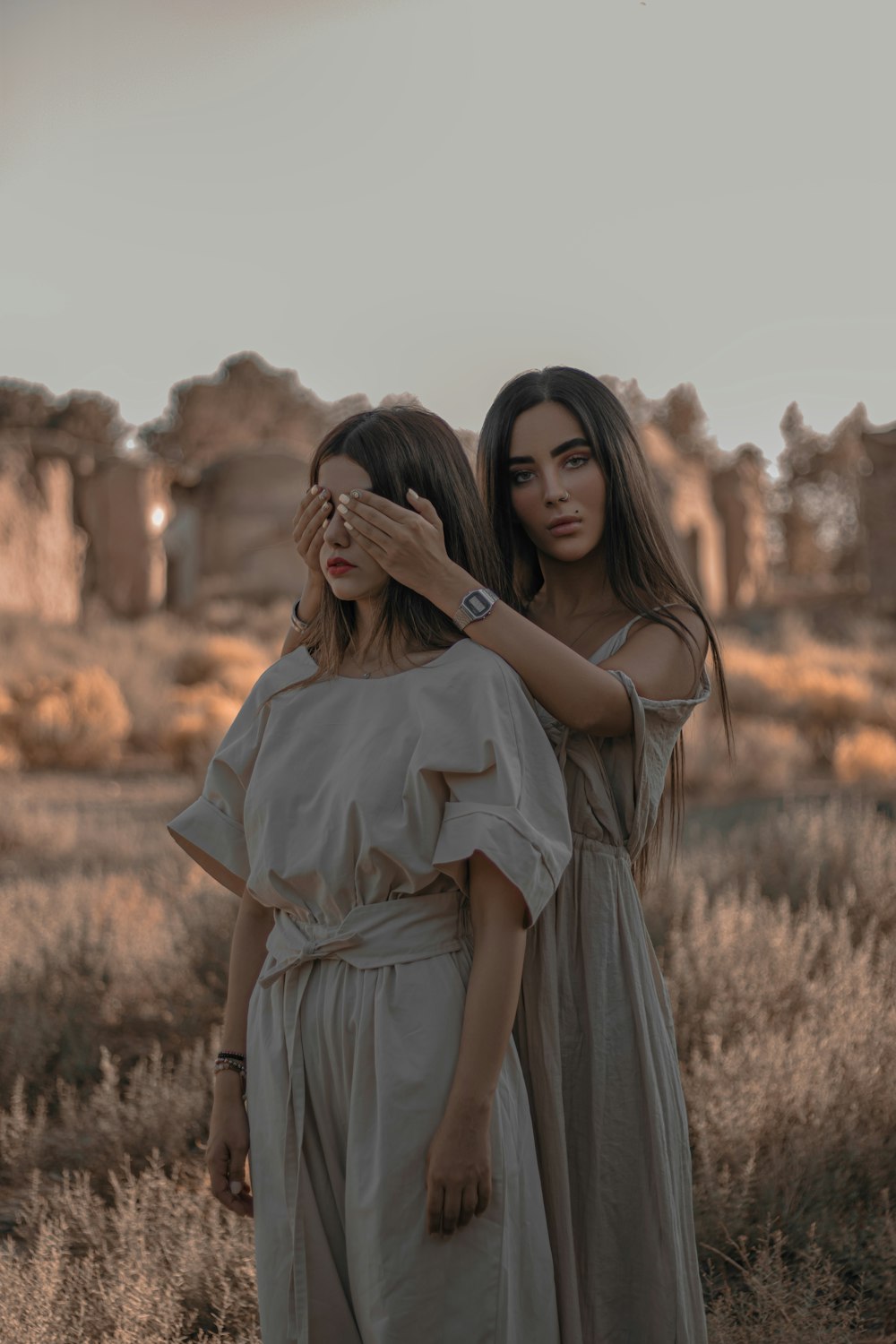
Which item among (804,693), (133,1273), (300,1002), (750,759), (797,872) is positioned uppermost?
(804,693)

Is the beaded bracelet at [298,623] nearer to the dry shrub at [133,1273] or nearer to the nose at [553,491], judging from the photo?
the nose at [553,491]

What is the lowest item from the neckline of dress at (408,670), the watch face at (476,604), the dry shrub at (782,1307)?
the dry shrub at (782,1307)

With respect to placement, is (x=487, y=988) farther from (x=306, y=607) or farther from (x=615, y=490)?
(x=615, y=490)

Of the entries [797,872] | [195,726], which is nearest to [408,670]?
[797,872]

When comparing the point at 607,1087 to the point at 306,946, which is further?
the point at 607,1087

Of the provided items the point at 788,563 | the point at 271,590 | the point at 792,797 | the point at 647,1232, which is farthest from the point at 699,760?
the point at 788,563

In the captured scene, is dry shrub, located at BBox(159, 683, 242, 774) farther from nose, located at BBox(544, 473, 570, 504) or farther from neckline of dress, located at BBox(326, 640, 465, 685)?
neckline of dress, located at BBox(326, 640, 465, 685)

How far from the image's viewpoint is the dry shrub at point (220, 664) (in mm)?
14805

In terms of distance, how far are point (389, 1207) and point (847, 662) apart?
51.1 feet

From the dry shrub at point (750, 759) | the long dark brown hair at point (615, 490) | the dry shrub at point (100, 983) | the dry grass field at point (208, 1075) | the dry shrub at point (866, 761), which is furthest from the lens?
the dry shrub at point (866, 761)

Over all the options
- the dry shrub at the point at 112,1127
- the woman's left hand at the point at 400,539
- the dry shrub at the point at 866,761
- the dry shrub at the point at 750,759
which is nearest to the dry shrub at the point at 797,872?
the dry shrub at the point at 112,1127

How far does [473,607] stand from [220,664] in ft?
45.8

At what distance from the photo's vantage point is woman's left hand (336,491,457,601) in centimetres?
179

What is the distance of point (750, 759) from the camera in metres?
10.9
